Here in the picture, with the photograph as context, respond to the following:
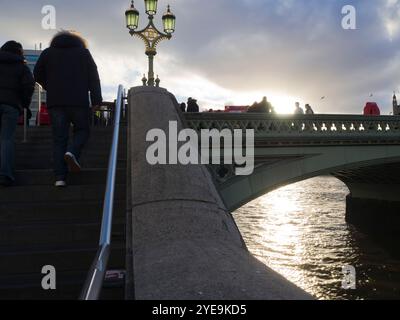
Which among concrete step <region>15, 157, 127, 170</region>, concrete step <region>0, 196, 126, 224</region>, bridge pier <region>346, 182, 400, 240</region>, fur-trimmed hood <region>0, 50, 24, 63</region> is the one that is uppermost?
fur-trimmed hood <region>0, 50, 24, 63</region>

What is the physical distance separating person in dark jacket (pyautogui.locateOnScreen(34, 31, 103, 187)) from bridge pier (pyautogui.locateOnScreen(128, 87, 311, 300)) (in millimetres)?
729

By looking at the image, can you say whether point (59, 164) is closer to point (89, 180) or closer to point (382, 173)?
point (89, 180)

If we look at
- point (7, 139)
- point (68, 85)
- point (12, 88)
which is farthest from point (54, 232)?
point (12, 88)

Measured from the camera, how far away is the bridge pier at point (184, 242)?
6.45ft

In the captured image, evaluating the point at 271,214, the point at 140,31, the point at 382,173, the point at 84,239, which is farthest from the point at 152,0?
the point at 271,214

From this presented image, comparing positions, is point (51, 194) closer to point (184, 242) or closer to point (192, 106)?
Result: point (184, 242)

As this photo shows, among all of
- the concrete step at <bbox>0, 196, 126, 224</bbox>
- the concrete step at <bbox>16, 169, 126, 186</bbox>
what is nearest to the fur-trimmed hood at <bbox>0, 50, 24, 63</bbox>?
the concrete step at <bbox>16, 169, 126, 186</bbox>

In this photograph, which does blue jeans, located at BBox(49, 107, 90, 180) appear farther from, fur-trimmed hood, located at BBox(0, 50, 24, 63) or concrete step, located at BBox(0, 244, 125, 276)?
concrete step, located at BBox(0, 244, 125, 276)

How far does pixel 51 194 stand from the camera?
149 inches

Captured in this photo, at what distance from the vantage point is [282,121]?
1220 cm

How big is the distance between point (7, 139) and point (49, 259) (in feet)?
5.70

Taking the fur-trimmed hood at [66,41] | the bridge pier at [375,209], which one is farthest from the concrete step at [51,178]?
the bridge pier at [375,209]

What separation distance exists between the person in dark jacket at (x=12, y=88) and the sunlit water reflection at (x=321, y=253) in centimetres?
1160

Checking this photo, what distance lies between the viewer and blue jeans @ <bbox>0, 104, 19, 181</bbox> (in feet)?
13.0
